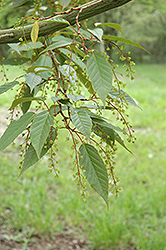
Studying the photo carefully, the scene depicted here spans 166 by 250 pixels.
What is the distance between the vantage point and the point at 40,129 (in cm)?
43

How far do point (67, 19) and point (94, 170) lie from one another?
295 mm

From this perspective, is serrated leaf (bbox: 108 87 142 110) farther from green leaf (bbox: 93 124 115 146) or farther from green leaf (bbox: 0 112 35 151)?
green leaf (bbox: 0 112 35 151)

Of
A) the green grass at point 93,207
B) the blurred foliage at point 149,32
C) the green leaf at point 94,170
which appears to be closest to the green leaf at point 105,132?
the green leaf at point 94,170

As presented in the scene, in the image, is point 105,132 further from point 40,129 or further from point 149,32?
point 149,32

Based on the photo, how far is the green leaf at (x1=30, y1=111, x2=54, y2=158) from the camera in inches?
16.3

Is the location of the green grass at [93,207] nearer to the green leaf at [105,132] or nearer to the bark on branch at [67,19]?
the green leaf at [105,132]

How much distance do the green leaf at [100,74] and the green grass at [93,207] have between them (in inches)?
66.0

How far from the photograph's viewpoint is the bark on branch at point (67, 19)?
19.5 inches

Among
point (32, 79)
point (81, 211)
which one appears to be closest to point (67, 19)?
point (32, 79)

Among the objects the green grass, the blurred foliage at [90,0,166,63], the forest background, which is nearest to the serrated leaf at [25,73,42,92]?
the forest background

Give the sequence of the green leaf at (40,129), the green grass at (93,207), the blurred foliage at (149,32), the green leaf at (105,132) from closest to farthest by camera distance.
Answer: the green leaf at (40,129) < the green leaf at (105,132) < the green grass at (93,207) < the blurred foliage at (149,32)

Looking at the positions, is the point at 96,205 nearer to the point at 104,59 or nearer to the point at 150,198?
the point at 150,198

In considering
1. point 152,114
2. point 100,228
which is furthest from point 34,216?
point 152,114

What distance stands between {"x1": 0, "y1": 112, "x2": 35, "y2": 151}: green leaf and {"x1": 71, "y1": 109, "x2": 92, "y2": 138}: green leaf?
2.9 inches
